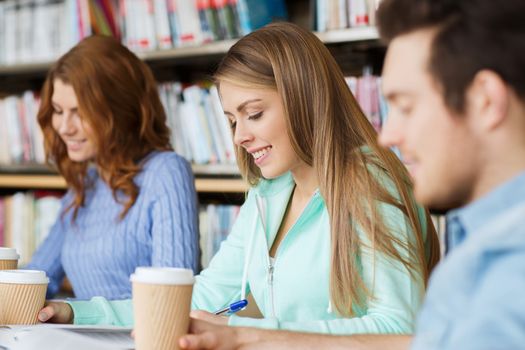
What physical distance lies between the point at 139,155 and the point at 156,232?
27 centimetres

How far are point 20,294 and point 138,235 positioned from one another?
70 centimetres

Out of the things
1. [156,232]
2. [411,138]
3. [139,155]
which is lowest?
[156,232]

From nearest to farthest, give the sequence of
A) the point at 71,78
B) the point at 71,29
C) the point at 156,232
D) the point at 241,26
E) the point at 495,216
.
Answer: the point at 495,216 < the point at 156,232 < the point at 71,78 < the point at 241,26 < the point at 71,29

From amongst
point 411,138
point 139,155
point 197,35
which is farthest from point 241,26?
point 411,138

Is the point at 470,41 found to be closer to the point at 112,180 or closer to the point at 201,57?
the point at 112,180

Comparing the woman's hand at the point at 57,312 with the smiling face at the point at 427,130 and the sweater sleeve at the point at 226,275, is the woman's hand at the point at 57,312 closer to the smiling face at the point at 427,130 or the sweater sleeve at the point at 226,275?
the sweater sleeve at the point at 226,275

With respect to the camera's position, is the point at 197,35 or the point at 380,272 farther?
the point at 197,35

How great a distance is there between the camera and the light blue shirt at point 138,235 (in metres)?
1.93

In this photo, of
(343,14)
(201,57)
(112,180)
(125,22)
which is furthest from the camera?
(125,22)

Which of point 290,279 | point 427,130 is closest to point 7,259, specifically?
point 290,279

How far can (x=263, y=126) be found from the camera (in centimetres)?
147

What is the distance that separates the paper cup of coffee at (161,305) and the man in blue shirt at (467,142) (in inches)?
12.1

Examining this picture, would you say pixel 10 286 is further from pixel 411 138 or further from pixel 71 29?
pixel 71 29

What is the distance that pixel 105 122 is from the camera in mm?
2070
